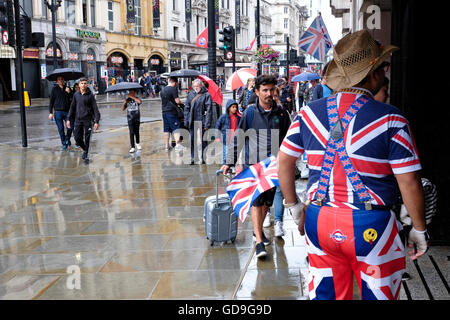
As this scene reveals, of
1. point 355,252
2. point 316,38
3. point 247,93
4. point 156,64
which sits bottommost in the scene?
point 355,252

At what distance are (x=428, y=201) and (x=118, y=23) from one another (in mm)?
48687

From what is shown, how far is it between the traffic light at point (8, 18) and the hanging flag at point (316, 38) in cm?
729

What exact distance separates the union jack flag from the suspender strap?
252cm

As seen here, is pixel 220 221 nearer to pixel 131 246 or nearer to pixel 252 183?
pixel 252 183

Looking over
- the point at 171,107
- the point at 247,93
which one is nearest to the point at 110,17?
the point at 171,107

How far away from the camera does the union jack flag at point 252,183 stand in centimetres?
519

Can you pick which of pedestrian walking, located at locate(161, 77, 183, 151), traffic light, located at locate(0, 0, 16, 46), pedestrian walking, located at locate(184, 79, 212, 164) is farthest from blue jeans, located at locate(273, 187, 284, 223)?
traffic light, located at locate(0, 0, 16, 46)

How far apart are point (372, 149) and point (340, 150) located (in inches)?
5.9

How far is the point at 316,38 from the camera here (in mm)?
12586

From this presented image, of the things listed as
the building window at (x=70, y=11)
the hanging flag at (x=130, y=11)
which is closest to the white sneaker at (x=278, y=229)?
the building window at (x=70, y=11)

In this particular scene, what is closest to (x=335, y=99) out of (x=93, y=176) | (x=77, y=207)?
(x=77, y=207)

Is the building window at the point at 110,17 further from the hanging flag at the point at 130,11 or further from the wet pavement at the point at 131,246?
the wet pavement at the point at 131,246
